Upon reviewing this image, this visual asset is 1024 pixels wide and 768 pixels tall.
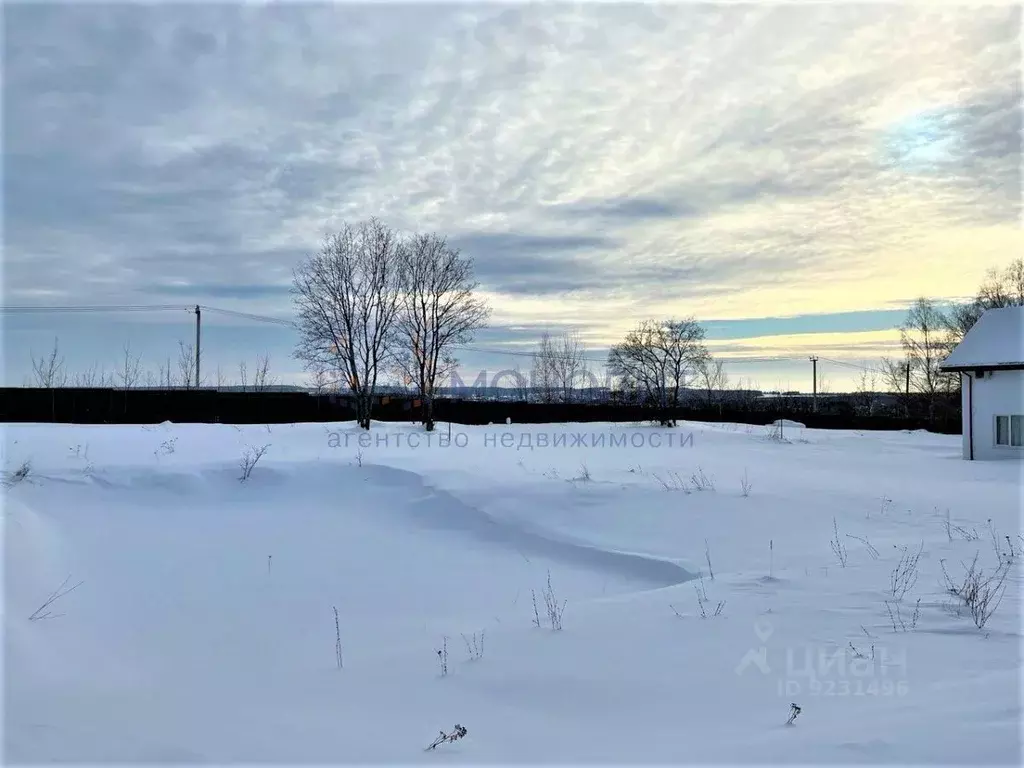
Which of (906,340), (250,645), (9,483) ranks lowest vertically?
(250,645)

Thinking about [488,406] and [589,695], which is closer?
[589,695]

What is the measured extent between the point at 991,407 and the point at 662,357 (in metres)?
15.0

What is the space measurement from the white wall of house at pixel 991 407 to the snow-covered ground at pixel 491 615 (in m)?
7.15

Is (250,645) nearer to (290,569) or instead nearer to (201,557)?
(290,569)

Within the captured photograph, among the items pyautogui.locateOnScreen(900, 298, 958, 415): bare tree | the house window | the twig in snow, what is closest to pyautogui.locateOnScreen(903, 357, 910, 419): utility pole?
pyautogui.locateOnScreen(900, 298, 958, 415): bare tree

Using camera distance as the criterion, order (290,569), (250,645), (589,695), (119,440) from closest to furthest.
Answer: (589,695) < (250,645) < (290,569) < (119,440)

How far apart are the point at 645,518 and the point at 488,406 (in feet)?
87.4

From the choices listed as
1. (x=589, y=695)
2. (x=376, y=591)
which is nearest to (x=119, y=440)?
(x=376, y=591)

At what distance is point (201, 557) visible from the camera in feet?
27.8

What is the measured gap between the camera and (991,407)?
1947 cm

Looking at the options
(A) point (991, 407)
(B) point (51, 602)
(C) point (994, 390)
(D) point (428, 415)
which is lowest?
(B) point (51, 602)

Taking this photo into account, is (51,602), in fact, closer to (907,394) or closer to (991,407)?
(991,407)

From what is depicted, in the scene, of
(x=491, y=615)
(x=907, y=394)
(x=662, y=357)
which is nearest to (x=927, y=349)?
(x=907, y=394)

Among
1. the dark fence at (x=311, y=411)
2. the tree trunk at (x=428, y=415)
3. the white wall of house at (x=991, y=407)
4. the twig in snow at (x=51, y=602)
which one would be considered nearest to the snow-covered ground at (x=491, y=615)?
the twig in snow at (x=51, y=602)
